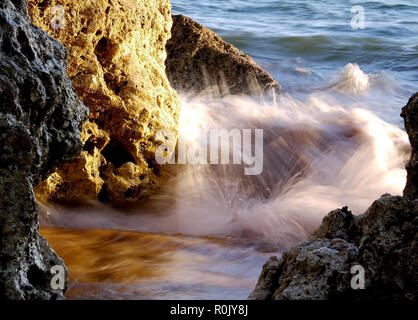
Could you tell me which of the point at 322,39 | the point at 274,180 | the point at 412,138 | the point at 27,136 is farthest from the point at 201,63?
the point at 322,39

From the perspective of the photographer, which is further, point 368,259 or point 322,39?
point 322,39

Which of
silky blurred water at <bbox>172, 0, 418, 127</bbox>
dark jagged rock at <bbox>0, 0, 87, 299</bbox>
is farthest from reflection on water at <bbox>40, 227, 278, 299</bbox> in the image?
silky blurred water at <bbox>172, 0, 418, 127</bbox>

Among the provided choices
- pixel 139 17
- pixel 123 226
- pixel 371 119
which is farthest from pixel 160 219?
pixel 371 119

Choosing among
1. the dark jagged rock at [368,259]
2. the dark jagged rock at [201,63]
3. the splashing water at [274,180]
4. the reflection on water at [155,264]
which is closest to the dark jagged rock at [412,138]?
the dark jagged rock at [368,259]

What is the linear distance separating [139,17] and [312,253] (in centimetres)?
303

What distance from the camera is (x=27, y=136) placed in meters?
1.91

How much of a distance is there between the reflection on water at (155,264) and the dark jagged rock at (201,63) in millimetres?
3370

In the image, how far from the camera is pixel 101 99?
13.7ft

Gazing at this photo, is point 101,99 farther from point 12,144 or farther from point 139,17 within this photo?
point 12,144

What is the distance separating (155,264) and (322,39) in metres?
10.9

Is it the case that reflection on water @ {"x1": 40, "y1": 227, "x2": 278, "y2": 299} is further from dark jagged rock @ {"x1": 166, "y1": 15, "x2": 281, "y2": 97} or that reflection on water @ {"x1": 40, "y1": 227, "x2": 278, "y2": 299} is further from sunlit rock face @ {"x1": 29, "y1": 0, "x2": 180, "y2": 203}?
dark jagged rock @ {"x1": 166, "y1": 15, "x2": 281, "y2": 97}

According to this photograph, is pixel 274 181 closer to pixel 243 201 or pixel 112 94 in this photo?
pixel 243 201

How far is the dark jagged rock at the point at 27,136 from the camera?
185 cm

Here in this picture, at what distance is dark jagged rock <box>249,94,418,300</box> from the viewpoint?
189 centimetres
